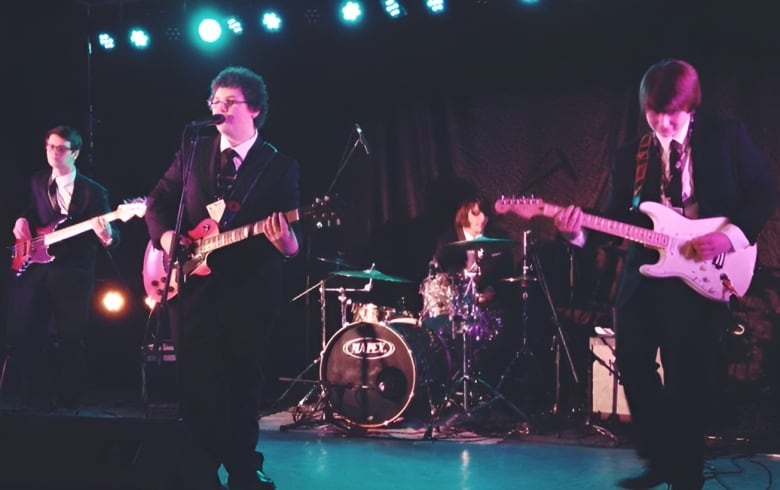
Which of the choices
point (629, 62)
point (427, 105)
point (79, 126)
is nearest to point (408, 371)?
point (427, 105)

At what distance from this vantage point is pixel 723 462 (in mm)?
5500

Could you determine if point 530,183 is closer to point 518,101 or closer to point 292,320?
point 518,101

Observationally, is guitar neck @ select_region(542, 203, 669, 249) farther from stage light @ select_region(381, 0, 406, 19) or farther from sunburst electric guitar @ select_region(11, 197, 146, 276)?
sunburst electric guitar @ select_region(11, 197, 146, 276)

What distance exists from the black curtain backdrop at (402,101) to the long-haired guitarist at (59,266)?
134 centimetres

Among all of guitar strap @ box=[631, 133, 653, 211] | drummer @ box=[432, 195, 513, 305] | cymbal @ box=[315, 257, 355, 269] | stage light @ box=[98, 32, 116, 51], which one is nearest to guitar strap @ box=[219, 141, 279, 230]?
guitar strap @ box=[631, 133, 653, 211]

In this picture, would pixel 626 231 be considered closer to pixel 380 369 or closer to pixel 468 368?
pixel 468 368

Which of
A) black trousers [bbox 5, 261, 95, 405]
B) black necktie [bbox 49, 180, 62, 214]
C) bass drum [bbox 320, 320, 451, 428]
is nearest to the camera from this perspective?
bass drum [bbox 320, 320, 451, 428]

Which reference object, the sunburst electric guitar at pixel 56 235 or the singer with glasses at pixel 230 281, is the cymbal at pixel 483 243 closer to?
the singer with glasses at pixel 230 281

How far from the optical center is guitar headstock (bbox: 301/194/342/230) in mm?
4281

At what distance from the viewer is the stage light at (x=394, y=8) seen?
7.21 metres

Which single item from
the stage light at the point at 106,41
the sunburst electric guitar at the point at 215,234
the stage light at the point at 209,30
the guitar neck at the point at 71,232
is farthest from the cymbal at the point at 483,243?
the stage light at the point at 106,41

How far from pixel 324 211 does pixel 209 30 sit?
421 cm

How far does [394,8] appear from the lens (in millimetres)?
7238

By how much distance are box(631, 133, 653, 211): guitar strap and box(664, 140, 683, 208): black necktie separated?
0.11m
